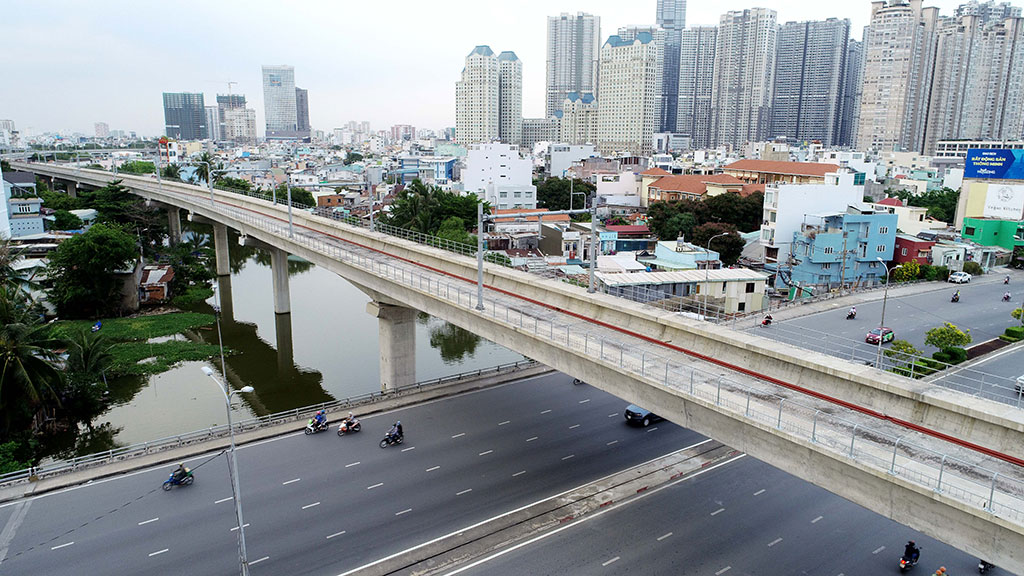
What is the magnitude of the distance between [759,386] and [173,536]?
17.0m

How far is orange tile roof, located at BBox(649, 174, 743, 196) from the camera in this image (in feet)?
266

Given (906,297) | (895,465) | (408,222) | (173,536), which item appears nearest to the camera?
(895,465)

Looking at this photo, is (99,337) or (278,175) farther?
(278,175)

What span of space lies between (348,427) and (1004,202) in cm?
6769

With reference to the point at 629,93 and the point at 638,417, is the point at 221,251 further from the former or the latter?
the point at 629,93

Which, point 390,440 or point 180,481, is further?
point 390,440

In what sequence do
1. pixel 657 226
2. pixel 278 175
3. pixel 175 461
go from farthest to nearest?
1. pixel 278 175
2. pixel 657 226
3. pixel 175 461

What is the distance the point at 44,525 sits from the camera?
1850 cm

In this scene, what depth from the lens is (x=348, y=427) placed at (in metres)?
24.7

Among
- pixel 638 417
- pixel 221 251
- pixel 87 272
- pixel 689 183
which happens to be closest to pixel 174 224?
pixel 221 251

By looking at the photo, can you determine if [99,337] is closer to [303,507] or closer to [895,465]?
[303,507]

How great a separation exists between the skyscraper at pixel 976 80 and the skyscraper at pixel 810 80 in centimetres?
3843

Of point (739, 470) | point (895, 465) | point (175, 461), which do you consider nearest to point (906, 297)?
point (739, 470)

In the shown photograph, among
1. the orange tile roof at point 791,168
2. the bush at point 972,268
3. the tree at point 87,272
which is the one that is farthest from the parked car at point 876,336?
the tree at point 87,272
